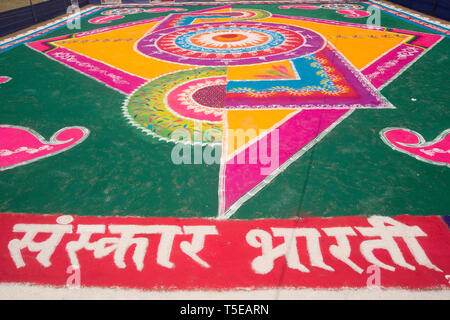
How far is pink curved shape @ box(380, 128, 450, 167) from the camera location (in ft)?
7.96

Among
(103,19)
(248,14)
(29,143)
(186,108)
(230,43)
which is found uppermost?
(248,14)

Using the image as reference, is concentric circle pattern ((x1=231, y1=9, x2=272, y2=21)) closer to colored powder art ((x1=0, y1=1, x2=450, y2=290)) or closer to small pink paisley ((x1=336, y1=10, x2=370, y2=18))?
small pink paisley ((x1=336, y1=10, x2=370, y2=18))

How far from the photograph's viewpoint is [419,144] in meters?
2.58

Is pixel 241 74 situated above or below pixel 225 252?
above

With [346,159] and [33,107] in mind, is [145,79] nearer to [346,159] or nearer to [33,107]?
[33,107]

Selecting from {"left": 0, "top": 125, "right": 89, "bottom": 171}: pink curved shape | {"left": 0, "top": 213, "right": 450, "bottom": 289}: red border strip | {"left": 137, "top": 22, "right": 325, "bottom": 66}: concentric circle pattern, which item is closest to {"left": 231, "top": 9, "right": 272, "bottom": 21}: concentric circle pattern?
{"left": 137, "top": 22, "right": 325, "bottom": 66}: concentric circle pattern

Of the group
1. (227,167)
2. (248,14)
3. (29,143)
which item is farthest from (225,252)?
(248,14)

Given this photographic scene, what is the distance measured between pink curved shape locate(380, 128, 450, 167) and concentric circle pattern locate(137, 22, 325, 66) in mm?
2403

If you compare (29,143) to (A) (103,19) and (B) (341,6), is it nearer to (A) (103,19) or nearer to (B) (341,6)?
(A) (103,19)

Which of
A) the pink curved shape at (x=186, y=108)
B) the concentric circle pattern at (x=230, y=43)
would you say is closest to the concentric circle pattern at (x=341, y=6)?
the concentric circle pattern at (x=230, y=43)

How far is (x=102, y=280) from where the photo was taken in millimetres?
1581

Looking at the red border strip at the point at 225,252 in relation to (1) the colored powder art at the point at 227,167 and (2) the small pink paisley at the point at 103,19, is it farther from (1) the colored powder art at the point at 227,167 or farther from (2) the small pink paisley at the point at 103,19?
(2) the small pink paisley at the point at 103,19

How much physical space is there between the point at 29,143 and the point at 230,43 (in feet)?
12.5

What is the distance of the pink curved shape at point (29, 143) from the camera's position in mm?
2549
